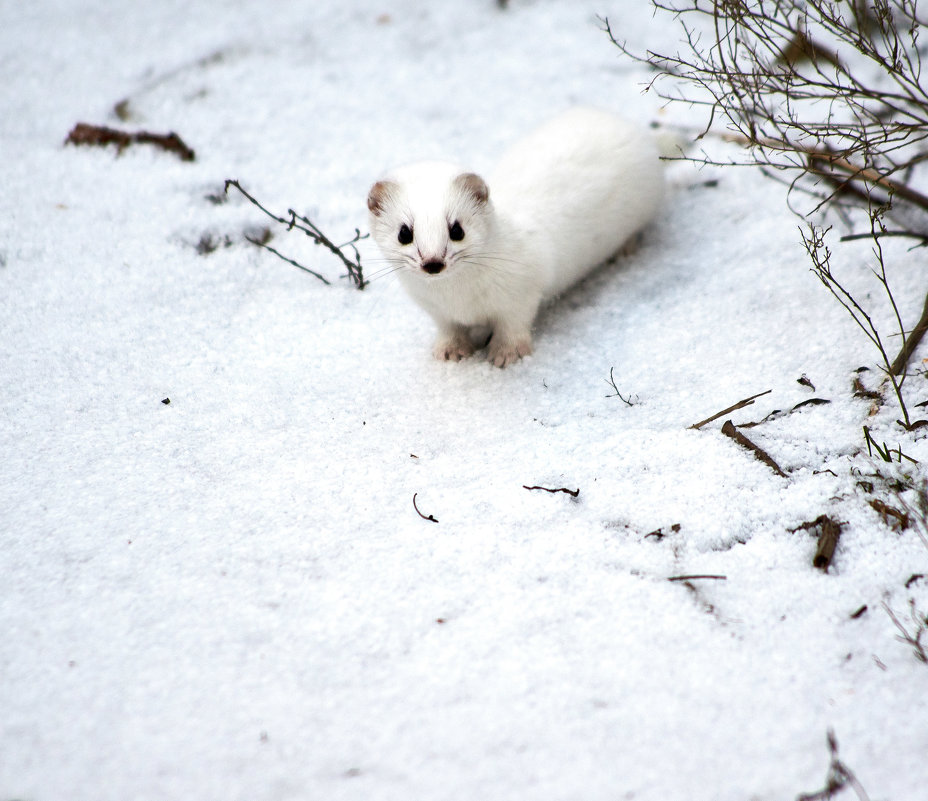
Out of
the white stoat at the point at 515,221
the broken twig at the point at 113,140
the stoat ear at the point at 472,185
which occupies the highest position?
the stoat ear at the point at 472,185

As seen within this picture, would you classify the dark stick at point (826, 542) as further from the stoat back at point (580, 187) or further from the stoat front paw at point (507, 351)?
the stoat back at point (580, 187)

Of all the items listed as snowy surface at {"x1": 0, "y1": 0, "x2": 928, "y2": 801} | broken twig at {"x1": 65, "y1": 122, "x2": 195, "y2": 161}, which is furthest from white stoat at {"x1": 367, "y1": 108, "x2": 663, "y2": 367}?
broken twig at {"x1": 65, "y1": 122, "x2": 195, "y2": 161}

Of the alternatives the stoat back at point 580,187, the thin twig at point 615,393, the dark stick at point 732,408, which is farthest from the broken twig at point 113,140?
the dark stick at point 732,408

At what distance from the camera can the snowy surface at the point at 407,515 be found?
160 centimetres

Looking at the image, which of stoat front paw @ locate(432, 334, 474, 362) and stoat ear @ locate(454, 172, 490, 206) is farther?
stoat front paw @ locate(432, 334, 474, 362)

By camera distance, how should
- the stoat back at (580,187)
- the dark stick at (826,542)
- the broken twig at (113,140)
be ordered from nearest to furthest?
the dark stick at (826,542) < the stoat back at (580,187) < the broken twig at (113,140)

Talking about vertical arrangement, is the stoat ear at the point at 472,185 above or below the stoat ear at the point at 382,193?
above

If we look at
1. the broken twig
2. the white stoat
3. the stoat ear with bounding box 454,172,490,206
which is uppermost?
the stoat ear with bounding box 454,172,490,206

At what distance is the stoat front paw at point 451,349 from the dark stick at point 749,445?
1057 mm

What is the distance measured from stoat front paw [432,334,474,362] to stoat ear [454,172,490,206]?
1.87 feet

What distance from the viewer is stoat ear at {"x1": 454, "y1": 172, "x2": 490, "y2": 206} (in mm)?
2629

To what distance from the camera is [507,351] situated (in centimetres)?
295

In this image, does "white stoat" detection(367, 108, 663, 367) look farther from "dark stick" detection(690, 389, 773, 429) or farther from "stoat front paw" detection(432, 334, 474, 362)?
"dark stick" detection(690, 389, 773, 429)

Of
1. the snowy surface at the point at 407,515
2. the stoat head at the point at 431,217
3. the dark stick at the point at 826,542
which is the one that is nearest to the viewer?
the snowy surface at the point at 407,515
